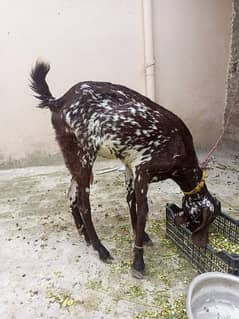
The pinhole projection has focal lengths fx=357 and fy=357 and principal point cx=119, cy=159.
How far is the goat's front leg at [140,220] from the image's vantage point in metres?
2.03

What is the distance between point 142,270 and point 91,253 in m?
0.41

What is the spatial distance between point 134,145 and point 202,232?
63cm

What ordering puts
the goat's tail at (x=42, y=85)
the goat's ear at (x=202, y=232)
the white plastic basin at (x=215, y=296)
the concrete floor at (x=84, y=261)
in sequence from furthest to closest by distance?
the goat's tail at (x=42, y=85), the goat's ear at (x=202, y=232), the concrete floor at (x=84, y=261), the white plastic basin at (x=215, y=296)

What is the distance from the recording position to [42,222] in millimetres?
2773

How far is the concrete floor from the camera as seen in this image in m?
1.81

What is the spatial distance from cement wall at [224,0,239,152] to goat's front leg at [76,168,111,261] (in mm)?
2474

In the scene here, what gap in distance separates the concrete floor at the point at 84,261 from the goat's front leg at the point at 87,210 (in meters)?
0.06

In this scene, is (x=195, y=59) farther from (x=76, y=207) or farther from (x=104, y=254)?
(x=104, y=254)

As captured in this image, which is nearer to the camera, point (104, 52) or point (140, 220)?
point (140, 220)

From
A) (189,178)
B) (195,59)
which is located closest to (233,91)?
(195,59)

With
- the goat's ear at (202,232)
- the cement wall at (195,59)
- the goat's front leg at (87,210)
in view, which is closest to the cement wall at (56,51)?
the cement wall at (195,59)

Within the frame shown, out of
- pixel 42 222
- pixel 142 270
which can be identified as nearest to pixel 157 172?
pixel 142 270

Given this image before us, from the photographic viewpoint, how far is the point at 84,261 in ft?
7.30

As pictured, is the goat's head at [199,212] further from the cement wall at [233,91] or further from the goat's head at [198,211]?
the cement wall at [233,91]
